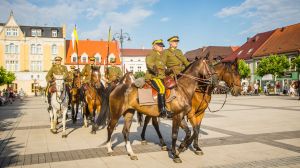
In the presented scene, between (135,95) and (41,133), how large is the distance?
5.87 meters

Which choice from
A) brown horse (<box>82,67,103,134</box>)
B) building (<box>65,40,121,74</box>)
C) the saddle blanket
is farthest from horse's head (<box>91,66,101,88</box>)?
building (<box>65,40,121,74</box>)

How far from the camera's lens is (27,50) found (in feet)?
222

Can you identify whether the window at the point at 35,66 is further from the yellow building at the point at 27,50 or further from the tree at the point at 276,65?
the tree at the point at 276,65

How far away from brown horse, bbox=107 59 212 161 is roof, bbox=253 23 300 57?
158 ft

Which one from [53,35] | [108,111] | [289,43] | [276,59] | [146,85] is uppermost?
[53,35]

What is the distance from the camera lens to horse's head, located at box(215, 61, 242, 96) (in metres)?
8.45

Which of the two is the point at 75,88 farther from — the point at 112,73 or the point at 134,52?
the point at 134,52

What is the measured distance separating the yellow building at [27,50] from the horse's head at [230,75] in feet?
210

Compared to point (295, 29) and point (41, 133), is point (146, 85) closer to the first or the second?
point (41, 133)

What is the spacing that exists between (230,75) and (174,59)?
65.7 inches

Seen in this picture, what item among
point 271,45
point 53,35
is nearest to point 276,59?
point 271,45

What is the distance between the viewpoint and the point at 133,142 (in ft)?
32.0

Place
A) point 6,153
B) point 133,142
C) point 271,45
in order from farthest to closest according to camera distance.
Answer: point 271,45
point 133,142
point 6,153

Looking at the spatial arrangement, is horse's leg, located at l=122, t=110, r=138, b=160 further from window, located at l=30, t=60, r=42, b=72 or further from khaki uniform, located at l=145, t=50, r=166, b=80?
window, located at l=30, t=60, r=42, b=72
